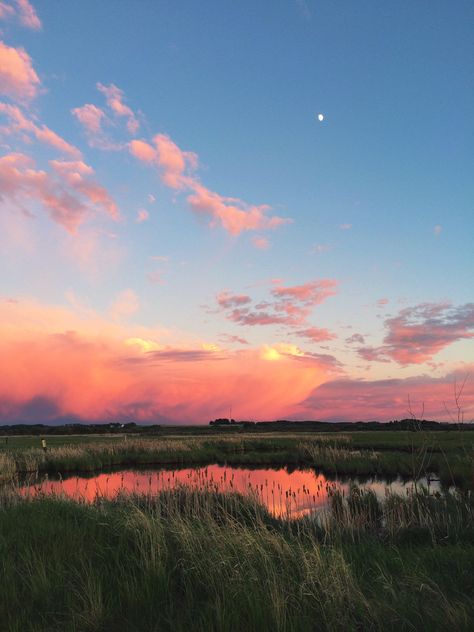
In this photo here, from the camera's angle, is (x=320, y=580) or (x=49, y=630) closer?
(x=49, y=630)

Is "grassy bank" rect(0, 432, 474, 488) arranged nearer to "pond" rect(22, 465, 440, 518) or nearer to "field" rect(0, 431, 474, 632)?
"pond" rect(22, 465, 440, 518)

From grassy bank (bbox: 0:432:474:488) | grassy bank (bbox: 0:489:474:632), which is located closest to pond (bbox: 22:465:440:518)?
grassy bank (bbox: 0:432:474:488)

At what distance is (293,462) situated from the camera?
47656 mm

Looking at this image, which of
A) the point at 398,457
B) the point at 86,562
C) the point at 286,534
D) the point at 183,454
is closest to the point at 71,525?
the point at 86,562

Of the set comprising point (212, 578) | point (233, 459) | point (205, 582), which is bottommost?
point (233, 459)

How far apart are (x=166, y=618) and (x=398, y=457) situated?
1456 inches

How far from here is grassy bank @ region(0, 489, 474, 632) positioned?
594 cm

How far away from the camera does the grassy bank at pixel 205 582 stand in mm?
5941

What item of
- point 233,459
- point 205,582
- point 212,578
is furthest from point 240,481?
point 212,578

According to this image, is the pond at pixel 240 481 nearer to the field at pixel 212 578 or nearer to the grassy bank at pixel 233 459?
the grassy bank at pixel 233 459

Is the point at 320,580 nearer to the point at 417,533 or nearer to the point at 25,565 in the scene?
the point at 25,565

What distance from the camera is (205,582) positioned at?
7520mm

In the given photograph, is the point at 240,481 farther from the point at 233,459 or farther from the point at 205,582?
the point at 205,582

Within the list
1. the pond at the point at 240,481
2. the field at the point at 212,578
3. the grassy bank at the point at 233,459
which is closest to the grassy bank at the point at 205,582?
the field at the point at 212,578
